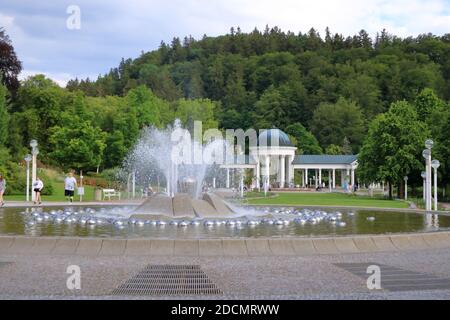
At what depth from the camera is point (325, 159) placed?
9938 cm

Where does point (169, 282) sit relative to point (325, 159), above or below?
below

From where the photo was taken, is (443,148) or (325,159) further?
(325,159)

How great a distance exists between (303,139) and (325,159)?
47.4ft

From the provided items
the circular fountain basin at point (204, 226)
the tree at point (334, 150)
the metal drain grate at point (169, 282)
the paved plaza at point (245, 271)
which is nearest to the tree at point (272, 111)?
the tree at point (334, 150)

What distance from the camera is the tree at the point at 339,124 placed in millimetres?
115688

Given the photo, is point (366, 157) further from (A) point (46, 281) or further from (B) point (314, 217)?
(A) point (46, 281)

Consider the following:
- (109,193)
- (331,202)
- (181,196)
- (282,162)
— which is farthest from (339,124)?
(181,196)

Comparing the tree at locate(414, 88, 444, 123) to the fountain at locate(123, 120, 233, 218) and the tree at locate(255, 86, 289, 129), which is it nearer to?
the fountain at locate(123, 120, 233, 218)

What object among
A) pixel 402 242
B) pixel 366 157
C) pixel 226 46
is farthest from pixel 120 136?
pixel 226 46

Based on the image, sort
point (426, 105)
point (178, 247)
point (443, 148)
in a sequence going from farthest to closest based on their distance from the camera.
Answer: point (426, 105), point (443, 148), point (178, 247)

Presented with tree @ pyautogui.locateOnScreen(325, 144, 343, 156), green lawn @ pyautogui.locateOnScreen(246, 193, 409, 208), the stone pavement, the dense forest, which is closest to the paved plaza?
the stone pavement

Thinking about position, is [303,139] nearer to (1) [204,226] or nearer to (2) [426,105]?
(2) [426,105]
